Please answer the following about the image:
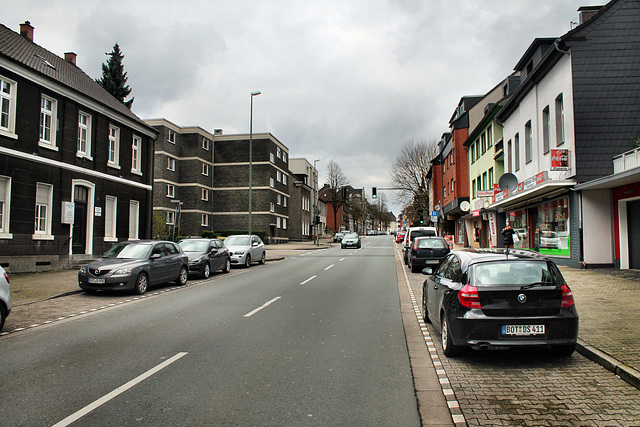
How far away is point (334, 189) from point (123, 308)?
58.8m

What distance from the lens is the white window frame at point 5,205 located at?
16.1 metres

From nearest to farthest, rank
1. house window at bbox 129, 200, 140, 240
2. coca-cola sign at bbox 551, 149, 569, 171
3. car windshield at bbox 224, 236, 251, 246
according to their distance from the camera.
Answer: coca-cola sign at bbox 551, 149, 569, 171 < car windshield at bbox 224, 236, 251, 246 < house window at bbox 129, 200, 140, 240

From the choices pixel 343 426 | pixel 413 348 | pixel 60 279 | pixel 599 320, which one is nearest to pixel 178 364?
pixel 343 426

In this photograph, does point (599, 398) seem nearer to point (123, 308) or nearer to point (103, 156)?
point (123, 308)

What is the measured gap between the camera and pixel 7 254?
16.1 m

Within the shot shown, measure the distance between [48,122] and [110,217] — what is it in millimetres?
5538

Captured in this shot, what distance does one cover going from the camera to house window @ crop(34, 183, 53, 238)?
17.6 meters

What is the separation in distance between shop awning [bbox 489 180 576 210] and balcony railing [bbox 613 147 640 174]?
160 centimetres

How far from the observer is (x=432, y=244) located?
61.3ft

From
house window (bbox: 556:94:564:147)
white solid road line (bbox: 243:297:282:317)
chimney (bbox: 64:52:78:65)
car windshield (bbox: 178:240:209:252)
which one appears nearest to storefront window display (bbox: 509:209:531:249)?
house window (bbox: 556:94:564:147)

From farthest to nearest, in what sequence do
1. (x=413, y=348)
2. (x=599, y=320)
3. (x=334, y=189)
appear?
(x=334, y=189) < (x=599, y=320) < (x=413, y=348)

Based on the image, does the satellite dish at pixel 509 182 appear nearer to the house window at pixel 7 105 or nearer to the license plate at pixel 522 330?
the license plate at pixel 522 330

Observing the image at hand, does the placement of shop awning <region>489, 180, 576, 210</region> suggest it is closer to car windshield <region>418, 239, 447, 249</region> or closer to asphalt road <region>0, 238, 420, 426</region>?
car windshield <region>418, 239, 447, 249</region>

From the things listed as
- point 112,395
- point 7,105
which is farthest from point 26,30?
point 112,395
